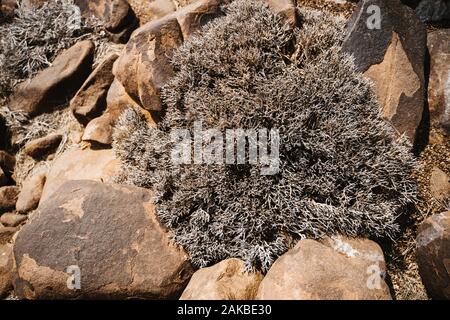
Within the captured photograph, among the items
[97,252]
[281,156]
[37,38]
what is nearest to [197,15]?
[281,156]

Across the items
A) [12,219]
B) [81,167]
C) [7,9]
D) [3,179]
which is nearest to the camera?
[81,167]

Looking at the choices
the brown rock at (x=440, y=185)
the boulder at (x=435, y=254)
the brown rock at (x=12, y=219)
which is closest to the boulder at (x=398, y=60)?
the brown rock at (x=440, y=185)

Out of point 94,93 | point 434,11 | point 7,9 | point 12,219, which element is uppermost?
point 7,9

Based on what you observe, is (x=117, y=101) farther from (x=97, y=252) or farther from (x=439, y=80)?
(x=439, y=80)

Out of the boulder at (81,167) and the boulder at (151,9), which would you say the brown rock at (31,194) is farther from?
the boulder at (151,9)

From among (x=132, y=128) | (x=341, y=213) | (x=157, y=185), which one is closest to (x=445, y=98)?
(x=341, y=213)

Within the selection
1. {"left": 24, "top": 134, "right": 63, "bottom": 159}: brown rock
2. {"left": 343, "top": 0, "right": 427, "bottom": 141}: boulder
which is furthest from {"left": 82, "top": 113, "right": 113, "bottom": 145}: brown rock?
{"left": 343, "top": 0, "right": 427, "bottom": 141}: boulder
